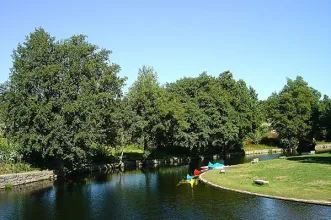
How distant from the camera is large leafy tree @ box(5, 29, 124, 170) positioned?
56781mm

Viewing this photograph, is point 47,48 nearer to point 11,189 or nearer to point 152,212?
point 11,189

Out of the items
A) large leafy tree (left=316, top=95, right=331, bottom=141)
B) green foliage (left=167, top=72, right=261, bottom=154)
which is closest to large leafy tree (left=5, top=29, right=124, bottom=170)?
green foliage (left=167, top=72, right=261, bottom=154)

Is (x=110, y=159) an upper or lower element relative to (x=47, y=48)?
lower

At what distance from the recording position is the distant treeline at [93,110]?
2259 inches

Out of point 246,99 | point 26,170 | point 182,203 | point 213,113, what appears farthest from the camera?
point 246,99

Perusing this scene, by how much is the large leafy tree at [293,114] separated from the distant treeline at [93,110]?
8.32m

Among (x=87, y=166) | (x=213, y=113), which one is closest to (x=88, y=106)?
(x=87, y=166)

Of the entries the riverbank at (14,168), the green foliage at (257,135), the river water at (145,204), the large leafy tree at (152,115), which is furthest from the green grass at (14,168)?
the green foliage at (257,135)

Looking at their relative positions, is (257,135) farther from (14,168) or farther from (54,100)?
(14,168)

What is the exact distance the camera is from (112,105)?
6781 centimetres

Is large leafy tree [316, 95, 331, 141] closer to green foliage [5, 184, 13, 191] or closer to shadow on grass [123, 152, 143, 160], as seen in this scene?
shadow on grass [123, 152, 143, 160]

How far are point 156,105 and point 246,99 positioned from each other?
134 ft

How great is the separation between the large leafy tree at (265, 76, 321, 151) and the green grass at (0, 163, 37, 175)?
270 feet

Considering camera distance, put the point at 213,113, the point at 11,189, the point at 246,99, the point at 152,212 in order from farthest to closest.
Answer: the point at 246,99, the point at 213,113, the point at 11,189, the point at 152,212
